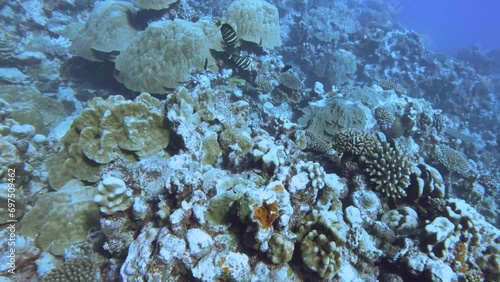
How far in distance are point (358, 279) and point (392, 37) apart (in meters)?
17.9

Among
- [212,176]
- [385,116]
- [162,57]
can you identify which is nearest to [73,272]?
[212,176]

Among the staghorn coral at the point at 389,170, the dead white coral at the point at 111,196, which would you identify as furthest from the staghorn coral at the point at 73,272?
the staghorn coral at the point at 389,170

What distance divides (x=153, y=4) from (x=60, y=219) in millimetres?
7516

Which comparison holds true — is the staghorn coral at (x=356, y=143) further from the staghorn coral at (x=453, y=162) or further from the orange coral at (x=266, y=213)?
the staghorn coral at (x=453, y=162)

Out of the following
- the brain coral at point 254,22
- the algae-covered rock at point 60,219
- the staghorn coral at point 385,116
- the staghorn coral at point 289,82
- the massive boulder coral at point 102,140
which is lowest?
the algae-covered rock at point 60,219

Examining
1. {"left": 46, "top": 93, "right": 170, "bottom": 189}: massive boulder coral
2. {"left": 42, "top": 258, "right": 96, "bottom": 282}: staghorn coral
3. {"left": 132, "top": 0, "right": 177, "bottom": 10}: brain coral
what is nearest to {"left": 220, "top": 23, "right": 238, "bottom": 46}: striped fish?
{"left": 46, "top": 93, "right": 170, "bottom": 189}: massive boulder coral

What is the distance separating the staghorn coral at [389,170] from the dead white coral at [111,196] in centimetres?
375

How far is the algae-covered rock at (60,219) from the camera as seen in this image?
3648 millimetres

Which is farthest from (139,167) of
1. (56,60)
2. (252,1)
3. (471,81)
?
(471,81)

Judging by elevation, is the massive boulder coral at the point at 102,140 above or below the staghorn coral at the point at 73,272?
above

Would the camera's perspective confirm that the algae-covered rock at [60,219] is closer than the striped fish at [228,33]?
Yes

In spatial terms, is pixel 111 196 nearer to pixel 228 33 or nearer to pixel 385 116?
pixel 228 33

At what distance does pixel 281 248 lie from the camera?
2826 mm

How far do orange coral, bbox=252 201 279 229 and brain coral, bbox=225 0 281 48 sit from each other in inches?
261
